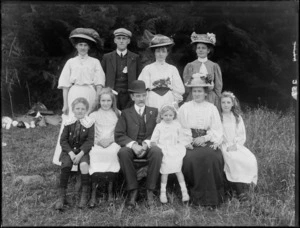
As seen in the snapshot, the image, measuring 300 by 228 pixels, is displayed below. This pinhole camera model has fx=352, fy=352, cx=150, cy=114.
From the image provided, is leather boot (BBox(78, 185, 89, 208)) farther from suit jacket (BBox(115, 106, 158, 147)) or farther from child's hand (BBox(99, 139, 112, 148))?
suit jacket (BBox(115, 106, 158, 147))

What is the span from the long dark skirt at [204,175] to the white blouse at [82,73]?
1786 millimetres

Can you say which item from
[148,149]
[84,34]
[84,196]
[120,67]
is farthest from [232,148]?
[84,34]

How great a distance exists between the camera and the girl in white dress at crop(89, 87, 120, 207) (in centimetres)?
406

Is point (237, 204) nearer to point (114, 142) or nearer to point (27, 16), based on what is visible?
point (114, 142)

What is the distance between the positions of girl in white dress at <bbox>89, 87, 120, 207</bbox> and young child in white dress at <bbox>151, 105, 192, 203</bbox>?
53cm

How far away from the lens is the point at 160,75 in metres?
4.93

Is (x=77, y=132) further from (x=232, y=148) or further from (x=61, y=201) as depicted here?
(x=232, y=148)

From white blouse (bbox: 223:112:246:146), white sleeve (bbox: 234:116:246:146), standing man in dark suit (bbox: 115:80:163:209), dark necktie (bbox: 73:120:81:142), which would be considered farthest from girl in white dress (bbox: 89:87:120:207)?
white sleeve (bbox: 234:116:246:146)

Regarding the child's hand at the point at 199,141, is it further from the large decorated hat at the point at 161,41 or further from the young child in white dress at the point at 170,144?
the large decorated hat at the point at 161,41

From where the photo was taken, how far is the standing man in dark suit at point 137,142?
4004 millimetres

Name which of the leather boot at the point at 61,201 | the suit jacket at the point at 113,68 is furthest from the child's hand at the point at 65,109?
the leather boot at the point at 61,201

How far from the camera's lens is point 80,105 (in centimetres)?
421

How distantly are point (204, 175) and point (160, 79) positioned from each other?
61.4 inches

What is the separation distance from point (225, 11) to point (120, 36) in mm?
3601
